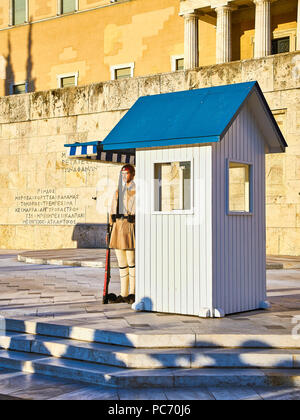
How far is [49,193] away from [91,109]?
3561 mm

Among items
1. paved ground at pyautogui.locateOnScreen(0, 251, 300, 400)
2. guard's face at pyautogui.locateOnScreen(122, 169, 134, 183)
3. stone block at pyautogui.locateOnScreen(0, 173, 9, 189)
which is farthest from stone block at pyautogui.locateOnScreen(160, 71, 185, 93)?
guard's face at pyautogui.locateOnScreen(122, 169, 134, 183)

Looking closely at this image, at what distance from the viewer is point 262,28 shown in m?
31.5

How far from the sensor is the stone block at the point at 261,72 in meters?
21.3

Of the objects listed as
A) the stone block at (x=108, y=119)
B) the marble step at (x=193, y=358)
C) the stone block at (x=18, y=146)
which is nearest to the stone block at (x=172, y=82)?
the stone block at (x=108, y=119)

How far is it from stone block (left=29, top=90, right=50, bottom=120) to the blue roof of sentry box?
55.2 feet

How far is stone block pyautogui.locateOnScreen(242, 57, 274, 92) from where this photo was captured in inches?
837

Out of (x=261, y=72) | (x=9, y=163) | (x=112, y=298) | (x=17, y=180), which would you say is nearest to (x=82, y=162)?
(x=17, y=180)

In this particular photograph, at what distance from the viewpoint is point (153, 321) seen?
8.75 m

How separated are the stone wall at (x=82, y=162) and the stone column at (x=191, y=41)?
9414 millimetres

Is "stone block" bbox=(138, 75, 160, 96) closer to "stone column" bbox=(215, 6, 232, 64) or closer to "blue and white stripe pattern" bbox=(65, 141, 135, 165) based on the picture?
"stone column" bbox=(215, 6, 232, 64)

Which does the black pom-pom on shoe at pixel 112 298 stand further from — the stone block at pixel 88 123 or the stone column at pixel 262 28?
the stone column at pixel 262 28

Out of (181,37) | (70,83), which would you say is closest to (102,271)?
(181,37)

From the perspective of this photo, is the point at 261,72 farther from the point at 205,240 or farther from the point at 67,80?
the point at 67,80

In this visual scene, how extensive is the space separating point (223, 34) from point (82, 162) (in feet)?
36.3
